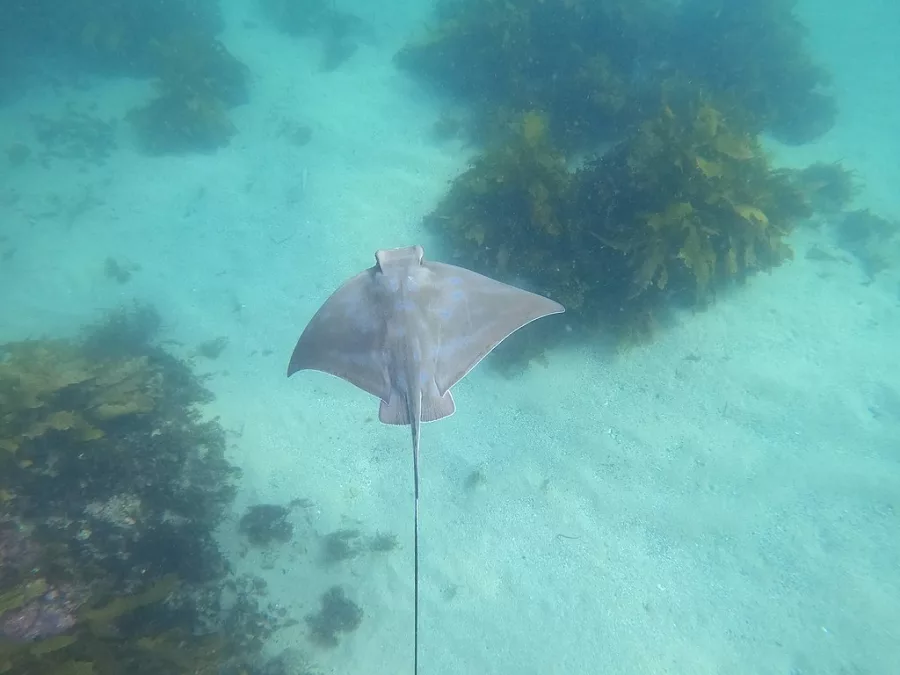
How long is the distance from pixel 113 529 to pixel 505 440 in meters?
5.05

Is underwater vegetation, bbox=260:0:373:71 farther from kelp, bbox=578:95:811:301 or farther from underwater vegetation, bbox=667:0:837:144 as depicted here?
kelp, bbox=578:95:811:301

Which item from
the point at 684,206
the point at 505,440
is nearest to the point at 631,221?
the point at 684,206

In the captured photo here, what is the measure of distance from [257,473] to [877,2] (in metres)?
28.8

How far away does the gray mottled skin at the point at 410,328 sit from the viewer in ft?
16.1

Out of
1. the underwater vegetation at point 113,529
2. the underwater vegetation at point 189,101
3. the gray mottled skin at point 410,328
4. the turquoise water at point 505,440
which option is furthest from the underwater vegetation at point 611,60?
the underwater vegetation at point 113,529

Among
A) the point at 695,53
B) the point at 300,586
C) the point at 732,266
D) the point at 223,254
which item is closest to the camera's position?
the point at 300,586

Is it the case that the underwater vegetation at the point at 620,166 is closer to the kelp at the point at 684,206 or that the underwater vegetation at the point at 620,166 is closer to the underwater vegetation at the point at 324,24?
the kelp at the point at 684,206

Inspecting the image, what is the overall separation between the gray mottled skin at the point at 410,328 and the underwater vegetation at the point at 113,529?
9.21ft

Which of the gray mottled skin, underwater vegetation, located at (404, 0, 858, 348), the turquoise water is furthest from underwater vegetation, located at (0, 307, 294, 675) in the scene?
underwater vegetation, located at (404, 0, 858, 348)

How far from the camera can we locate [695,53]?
13.6 metres

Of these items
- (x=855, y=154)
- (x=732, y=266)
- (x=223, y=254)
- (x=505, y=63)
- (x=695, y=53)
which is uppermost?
(x=695, y=53)

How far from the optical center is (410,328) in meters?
5.04

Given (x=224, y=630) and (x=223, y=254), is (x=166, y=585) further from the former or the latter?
(x=223, y=254)

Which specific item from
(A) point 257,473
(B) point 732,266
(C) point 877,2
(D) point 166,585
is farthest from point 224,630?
(C) point 877,2
